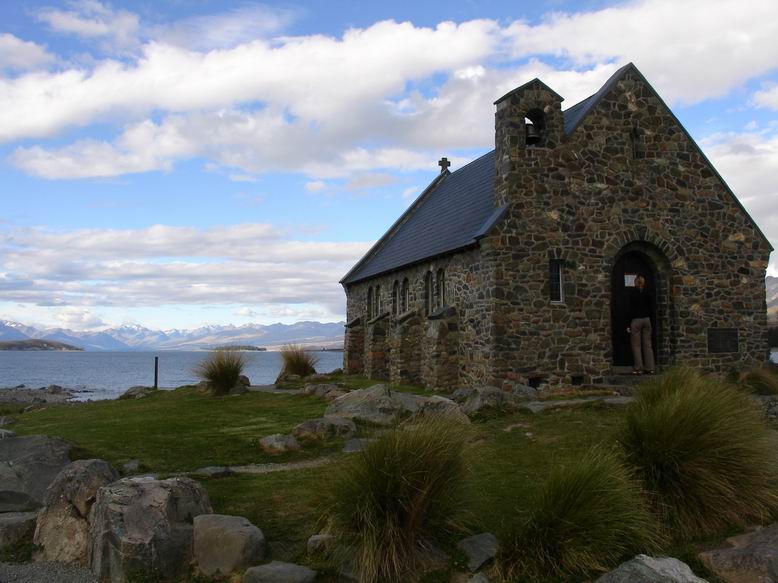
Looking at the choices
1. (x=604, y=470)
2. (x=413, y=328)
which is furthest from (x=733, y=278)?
(x=604, y=470)

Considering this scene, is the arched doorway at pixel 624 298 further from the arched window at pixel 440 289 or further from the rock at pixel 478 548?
the rock at pixel 478 548

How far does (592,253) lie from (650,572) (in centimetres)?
1436

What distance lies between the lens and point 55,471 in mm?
9258

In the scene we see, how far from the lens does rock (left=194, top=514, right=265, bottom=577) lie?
6520mm

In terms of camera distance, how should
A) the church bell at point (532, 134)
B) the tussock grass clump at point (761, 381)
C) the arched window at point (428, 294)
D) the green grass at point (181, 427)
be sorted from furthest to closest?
A: 1. the arched window at point (428, 294)
2. the church bell at point (532, 134)
3. the tussock grass clump at point (761, 381)
4. the green grass at point (181, 427)

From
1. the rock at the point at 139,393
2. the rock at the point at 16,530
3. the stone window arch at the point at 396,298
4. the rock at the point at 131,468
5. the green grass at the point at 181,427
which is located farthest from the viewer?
the stone window arch at the point at 396,298

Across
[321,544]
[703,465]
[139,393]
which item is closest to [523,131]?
[703,465]

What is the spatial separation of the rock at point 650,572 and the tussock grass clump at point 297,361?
2274cm

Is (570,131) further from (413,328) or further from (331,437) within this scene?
(331,437)

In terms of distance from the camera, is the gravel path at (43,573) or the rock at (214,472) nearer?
the gravel path at (43,573)

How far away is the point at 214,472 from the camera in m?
9.53

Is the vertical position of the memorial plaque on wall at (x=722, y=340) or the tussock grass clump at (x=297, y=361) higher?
the memorial plaque on wall at (x=722, y=340)

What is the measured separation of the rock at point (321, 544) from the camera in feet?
21.5

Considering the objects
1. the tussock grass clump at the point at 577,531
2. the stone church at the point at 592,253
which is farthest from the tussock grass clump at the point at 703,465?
the stone church at the point at 592,253
